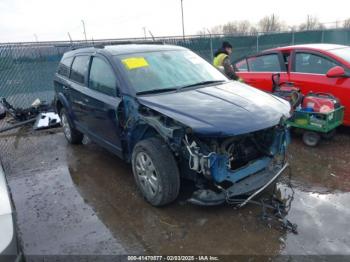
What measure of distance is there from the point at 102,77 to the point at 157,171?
1700 mm

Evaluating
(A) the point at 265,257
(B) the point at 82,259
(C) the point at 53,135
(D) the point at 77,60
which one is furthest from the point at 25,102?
(A) the point at 265,257

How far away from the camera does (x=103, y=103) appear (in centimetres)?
406

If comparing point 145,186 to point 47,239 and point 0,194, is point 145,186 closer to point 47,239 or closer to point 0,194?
point 47,239

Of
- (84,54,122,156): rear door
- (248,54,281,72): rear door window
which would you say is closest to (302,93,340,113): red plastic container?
(248,54,281,72): rear door window

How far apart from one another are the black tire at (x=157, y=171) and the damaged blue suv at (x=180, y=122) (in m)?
Answer: 0.01

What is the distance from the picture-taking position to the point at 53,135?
6.91 m

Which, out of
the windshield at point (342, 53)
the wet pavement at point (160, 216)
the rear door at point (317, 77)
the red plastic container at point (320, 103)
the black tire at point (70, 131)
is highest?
the windshield at point (342, 53)

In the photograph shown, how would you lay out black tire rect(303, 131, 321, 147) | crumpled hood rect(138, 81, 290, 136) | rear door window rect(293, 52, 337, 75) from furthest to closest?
rear door window rect(293, 52, 337, 75)
black tire rect(303, 131, 321, 147)
crumpled hood rect(138, 81, 290, 136)

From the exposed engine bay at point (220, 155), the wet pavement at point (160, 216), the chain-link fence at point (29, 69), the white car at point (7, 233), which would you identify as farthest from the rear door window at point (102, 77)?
the chain-link fence at point (29, 69)

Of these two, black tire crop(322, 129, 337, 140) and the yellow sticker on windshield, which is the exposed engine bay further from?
black tire crop(322, 129, 337, 140)

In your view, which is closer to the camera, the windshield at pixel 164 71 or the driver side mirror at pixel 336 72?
the windshield at pixel 164 71

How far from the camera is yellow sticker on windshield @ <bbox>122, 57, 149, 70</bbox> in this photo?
12.9 ft

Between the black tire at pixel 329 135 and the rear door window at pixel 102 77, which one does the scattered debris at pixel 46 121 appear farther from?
the black tire at pixel 329 135

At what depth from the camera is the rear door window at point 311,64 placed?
5.58 meters
